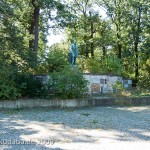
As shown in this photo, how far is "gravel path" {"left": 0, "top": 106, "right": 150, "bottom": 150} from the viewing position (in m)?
5.20

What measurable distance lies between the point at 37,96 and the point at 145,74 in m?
9.19

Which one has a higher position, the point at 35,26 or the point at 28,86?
the point at 35,26

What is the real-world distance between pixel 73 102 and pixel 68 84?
0.76m

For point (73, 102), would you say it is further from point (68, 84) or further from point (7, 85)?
point (7, 85)

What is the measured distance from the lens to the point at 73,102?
11.6 meters

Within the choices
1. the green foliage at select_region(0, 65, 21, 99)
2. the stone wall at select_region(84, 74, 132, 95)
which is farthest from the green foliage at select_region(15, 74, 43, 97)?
the stone wall at select_region(84, 74, 132, 95)

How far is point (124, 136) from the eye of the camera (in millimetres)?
6062

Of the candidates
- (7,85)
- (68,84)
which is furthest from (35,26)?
(7,85)

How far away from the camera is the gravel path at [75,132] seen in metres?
5.20

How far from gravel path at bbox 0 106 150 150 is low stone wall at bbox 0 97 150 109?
5.66ft

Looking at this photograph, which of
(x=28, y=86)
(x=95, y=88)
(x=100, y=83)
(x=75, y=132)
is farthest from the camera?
(x=100, y=83)

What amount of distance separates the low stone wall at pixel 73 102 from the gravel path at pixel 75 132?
1725mm

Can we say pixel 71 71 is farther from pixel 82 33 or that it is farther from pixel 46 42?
pixel 82 33

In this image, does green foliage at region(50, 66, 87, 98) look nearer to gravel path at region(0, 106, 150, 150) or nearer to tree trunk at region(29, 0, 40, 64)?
gravel path at region(0, 106, 150, 150)
